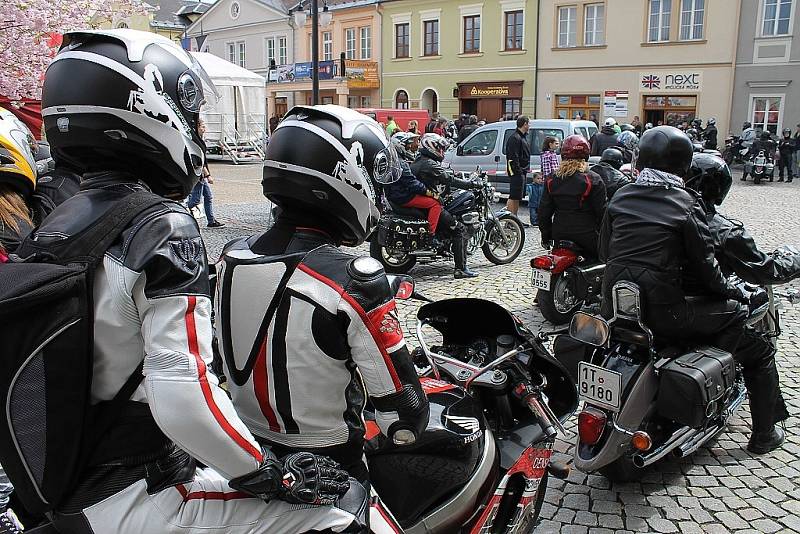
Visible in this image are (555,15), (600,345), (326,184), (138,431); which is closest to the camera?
(138,431)

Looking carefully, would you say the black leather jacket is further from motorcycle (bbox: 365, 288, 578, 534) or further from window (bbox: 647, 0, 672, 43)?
window (bbox: 647, 0, 672, 43)

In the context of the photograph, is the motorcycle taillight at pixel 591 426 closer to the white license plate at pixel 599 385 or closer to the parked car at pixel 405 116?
the white license plate at pixel 599 385

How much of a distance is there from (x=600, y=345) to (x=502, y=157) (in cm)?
1213

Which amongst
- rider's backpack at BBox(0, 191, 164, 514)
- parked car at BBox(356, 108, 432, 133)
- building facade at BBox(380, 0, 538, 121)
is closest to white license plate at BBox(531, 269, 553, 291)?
rider's backpack at BBox(0, 191, 164, 514)

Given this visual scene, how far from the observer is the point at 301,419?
1880mm

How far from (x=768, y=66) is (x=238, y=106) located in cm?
2050

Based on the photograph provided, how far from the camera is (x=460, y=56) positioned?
35062 mm

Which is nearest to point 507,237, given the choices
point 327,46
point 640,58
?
point 640,58

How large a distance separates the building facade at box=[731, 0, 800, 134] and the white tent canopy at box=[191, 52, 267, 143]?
61.6 ft

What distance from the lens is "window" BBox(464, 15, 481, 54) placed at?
112 ft

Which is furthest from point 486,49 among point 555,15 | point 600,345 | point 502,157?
point 600,345

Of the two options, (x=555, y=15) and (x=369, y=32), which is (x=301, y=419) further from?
(x=369, y=32)

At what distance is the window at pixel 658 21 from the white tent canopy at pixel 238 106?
16.0 m

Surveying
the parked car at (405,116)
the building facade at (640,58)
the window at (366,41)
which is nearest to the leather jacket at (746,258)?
the parked car at (405,116)
